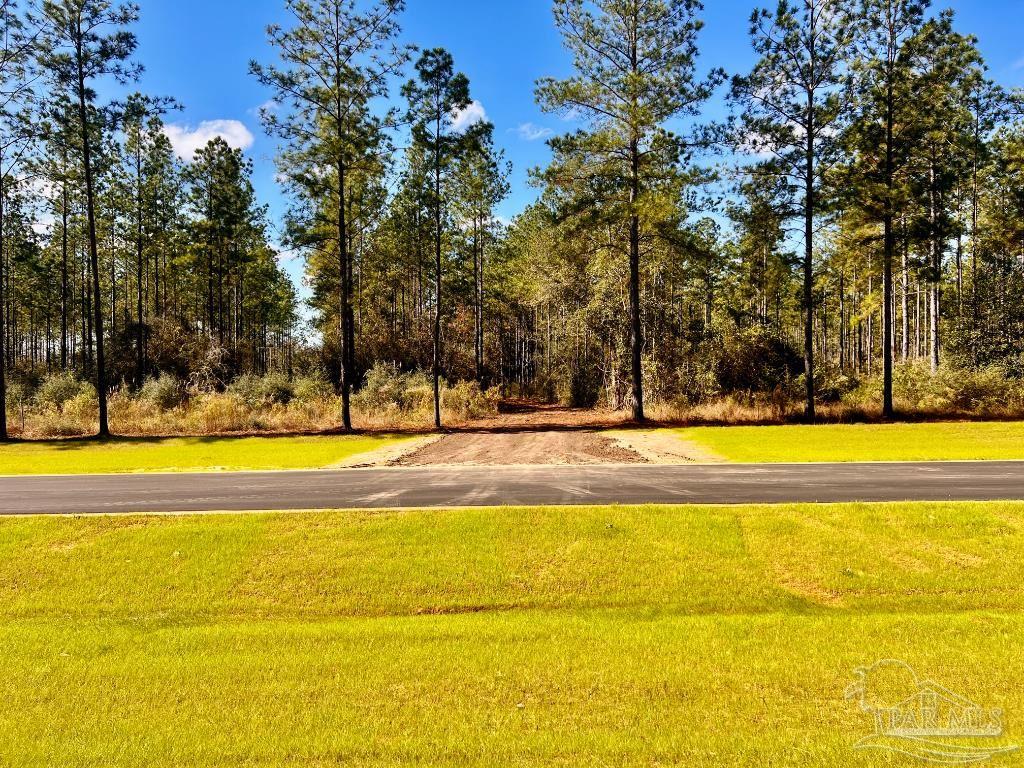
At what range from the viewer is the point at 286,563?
7.45m

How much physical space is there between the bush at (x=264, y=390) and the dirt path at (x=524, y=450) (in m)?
10.9

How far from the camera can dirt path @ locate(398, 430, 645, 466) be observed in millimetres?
14898

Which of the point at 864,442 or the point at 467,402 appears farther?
the point at 467,402

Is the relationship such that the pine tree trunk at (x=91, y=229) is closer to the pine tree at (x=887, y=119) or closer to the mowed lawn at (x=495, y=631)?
the mowed lawn at (x=495, y=631)

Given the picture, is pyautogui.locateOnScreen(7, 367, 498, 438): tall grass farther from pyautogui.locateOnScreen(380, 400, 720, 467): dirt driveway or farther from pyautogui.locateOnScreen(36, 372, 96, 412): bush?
pyautogui.locateOnScreen(380, 400, 720, 467): dirt driveway

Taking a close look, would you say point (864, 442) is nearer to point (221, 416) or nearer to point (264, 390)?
point (221, 416)

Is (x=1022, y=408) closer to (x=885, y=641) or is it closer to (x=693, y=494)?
(x=693, y=494)

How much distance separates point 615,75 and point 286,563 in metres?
22.2

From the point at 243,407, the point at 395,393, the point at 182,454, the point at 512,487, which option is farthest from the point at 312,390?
the point at 512,487

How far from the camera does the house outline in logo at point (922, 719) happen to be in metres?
3.86

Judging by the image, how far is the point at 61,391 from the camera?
2741 cm

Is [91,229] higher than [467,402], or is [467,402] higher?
[91,229]

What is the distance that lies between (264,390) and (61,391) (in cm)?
1074

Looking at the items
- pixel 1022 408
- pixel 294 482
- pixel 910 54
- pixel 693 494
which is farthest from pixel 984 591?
pixel 910 54
